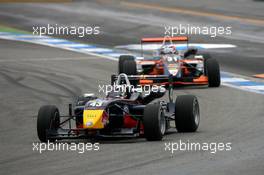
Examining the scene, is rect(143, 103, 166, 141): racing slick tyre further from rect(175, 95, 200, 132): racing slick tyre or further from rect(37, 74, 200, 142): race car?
rect(175, 95, 200, 132): racing slick tyre

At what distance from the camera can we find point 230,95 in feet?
72.6

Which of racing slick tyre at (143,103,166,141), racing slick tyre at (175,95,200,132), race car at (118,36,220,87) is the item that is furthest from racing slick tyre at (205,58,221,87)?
racing slick tyre at (143,103,166,141)

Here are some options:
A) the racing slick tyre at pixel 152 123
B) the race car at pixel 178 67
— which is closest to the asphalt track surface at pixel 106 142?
the racing slick tyre at pixel 152 123

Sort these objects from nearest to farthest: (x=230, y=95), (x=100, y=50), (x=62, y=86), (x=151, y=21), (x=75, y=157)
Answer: (x=75, y=157) → (x=230, y=95) → (x=62, y=86) → (x=100, y=50) → (x=151, y=21)

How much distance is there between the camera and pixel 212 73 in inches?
914

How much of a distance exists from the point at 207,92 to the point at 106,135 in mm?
6870

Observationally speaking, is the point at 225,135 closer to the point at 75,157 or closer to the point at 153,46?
the point at 75,157

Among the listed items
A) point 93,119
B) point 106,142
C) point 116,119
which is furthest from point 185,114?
point 93,119

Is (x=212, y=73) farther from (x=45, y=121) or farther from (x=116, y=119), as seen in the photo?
(x=45, y=121)

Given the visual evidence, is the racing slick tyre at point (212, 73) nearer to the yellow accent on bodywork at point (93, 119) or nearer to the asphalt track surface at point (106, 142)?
the asphalt track surface at point (106, 142)

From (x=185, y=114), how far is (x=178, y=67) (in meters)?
6.95

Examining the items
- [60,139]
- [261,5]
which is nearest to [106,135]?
[60,139]

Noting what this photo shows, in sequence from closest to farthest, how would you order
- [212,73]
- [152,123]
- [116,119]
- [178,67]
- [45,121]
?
[152,123] < [45,121] < [116,119] < [212,73] < [178,67]

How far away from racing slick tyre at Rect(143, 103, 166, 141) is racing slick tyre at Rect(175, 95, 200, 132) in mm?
720
